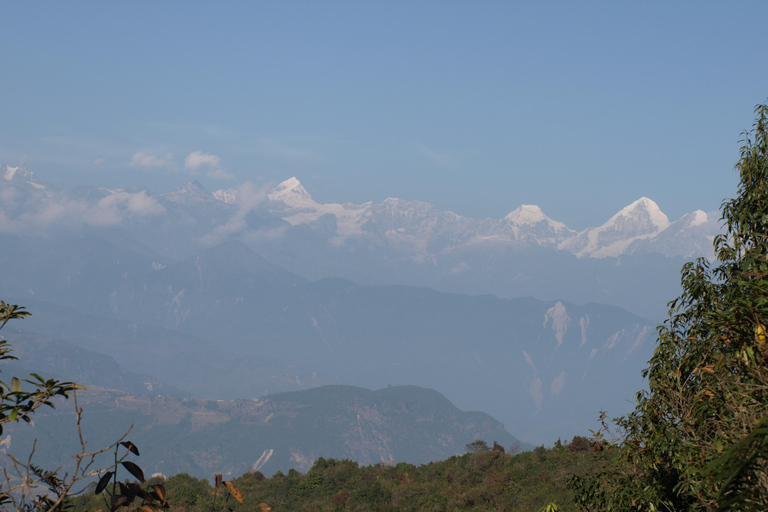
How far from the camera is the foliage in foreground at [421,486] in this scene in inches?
1932

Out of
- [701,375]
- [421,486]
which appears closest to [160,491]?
[701,375]

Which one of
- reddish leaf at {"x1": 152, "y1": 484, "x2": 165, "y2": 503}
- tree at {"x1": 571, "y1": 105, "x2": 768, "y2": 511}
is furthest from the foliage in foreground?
reddish leaf at {"x1": 152, "y1": 484, "x2": 165, "y2": 503}

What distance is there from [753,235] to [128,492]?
15034 mm

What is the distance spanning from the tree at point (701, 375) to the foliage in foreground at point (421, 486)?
89.4ft

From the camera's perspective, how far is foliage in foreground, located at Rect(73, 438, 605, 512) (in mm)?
49062

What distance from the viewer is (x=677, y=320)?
54.7 feet

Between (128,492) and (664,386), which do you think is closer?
(128,492)

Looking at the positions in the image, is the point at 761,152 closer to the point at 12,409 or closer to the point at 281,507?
the point at 12,409

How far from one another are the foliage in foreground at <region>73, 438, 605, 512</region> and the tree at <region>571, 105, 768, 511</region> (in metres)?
27.3

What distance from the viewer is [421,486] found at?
5819 cm

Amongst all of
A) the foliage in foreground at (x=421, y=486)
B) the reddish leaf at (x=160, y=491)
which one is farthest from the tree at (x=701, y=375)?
the foliage in foreground at (x=421, y=486)

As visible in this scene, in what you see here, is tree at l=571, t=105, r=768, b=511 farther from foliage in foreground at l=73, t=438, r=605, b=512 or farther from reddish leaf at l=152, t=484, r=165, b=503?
foliage in foreground at l=73, t=438, r=605, b=512

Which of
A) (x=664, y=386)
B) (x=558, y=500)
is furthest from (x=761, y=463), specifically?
(x=558, y=500)

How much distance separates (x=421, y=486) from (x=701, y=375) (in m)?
47.4
